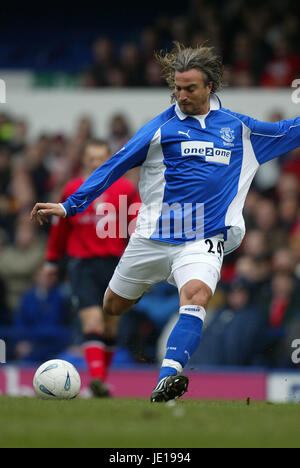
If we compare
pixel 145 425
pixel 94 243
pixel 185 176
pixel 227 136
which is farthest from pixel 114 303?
pixel 145 425

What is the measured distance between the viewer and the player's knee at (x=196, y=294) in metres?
6.52

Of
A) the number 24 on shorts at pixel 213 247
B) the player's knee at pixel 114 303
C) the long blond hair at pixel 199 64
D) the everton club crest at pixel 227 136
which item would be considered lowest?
the player's knee at pixel 114 303

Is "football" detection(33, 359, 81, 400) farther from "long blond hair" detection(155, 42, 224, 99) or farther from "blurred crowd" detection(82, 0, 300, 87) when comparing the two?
"blurred crowd" detection(82, 0, 300, 87)

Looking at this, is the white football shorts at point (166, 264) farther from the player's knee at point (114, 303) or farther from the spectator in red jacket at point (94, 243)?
the spectator in red jacket at point (94, 243)

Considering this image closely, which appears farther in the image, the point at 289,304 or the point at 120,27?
the point at 120,27

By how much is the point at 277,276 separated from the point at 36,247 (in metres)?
3.51

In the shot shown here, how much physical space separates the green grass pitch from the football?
54cm

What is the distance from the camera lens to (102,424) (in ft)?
16.8

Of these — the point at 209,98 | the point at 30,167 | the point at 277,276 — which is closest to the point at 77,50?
the point at 30,167

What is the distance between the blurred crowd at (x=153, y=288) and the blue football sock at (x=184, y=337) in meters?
2.05

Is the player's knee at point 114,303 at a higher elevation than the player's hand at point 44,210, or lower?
lower

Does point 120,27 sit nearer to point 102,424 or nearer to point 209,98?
point 209,98

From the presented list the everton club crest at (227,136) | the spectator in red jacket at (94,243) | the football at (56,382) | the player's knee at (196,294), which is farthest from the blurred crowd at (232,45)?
the player's knee at (196,294)

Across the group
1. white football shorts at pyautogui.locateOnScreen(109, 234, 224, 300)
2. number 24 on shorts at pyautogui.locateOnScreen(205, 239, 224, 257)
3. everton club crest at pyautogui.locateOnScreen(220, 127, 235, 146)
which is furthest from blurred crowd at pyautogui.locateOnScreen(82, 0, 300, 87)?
number 24 on shorts at pyautogui.locateOnScreen(205, 239, 224, 257)
